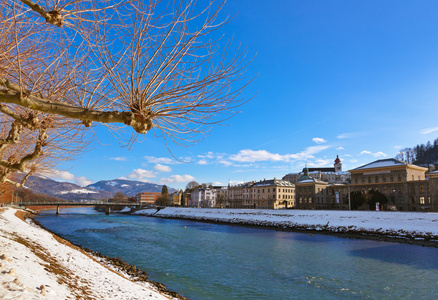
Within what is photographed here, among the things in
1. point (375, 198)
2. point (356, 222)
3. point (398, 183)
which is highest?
point (398, 183)

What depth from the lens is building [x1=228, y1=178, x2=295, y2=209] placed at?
98.7m

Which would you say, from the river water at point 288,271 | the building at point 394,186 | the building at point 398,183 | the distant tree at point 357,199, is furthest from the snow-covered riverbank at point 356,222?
the building at point 398,183

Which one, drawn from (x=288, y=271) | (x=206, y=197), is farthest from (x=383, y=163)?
(x=206, y=197)

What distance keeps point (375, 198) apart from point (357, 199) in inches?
172

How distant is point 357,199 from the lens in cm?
6838

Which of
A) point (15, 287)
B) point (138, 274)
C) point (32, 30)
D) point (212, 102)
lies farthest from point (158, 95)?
point (138, 274)

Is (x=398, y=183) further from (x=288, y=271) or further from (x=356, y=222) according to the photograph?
(x=288, y=271)

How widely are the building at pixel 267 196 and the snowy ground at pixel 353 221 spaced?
3622cm

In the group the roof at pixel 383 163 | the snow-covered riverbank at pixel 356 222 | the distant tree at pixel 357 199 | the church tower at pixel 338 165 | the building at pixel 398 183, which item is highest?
the church tower at pixel 338 165

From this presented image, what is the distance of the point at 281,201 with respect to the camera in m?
99.2

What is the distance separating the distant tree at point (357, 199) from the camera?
67812mm

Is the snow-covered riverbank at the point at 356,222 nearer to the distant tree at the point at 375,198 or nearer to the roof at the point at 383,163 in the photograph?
the distant tree at the point at 375,198

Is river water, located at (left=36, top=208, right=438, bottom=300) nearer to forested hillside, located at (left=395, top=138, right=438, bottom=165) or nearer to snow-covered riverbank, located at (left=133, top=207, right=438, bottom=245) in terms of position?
snow-covered riverbank, located at (left=133, top=207, right=438, bottom=245)

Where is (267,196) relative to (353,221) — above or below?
above
